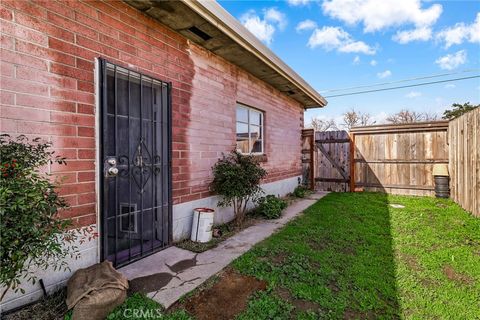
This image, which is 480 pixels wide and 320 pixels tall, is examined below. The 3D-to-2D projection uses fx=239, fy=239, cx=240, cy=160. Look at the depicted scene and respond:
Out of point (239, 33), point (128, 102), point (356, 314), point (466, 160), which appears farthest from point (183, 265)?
point (466, 160)

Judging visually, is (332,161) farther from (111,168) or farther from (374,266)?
(111,168)

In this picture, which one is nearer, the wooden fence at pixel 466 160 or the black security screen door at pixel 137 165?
the black security screen door at pixel 137 165

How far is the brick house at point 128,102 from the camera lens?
201cm

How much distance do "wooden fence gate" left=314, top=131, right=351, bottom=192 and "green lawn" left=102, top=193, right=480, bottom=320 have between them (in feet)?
11.4

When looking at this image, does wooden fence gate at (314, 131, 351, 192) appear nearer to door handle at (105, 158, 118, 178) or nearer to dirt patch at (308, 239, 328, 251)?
dirt patch at (308, 239, 328, 251)

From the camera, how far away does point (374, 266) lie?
107 inches

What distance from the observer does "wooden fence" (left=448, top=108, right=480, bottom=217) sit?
460cm

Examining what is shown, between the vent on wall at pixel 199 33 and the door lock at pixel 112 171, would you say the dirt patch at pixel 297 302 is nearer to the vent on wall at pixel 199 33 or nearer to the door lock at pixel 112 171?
the door lock at pixel 112 171

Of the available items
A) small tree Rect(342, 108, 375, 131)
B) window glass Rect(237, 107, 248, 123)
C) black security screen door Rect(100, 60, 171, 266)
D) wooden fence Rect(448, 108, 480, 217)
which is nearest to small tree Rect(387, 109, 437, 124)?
small tree Rect(342, 108, 375, 131)

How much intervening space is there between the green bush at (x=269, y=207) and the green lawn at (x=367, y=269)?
0.51m

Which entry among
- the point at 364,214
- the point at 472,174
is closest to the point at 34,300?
the point at 364,214

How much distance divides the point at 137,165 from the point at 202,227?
1251mm

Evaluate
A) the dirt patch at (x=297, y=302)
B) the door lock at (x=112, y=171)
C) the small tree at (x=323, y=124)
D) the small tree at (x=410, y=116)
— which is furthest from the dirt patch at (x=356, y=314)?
the small tree at (x=410, y=116)

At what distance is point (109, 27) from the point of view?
2.56 meters
